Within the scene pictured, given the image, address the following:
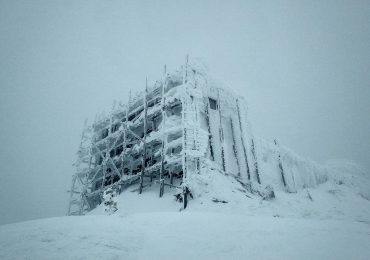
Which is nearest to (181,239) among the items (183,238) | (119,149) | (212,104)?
(183,238)

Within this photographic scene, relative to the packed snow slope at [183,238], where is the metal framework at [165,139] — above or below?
above

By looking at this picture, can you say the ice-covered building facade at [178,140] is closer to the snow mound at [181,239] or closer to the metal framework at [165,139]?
the metal framework at [165,139]

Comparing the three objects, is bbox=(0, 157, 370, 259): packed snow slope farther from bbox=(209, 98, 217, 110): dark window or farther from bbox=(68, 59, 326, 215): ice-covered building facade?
bbox=(209, 98, 217, 110): dark window

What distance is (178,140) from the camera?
20.0 m

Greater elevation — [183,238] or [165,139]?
[165,139]

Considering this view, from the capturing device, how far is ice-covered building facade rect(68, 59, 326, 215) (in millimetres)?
19953

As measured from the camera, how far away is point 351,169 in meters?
49.9

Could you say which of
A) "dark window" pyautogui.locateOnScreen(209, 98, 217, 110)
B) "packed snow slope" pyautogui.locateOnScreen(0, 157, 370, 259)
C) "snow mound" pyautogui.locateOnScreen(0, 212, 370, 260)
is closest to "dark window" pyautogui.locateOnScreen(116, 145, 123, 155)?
"dark window" pyautogui.locateOnScreen(209, 98, 217, 110)

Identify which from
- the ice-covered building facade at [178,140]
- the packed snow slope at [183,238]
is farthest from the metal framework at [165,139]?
the packed snow slope at [183,238]

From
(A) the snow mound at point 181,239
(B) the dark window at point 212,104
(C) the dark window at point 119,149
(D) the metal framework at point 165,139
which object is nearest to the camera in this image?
(A) the snow mound at point 181,239

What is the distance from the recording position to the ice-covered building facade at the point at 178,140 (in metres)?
20.0

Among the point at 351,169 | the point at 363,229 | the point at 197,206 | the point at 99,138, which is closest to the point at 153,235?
the point at 363,229

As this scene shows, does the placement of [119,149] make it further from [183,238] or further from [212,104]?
[183,238]

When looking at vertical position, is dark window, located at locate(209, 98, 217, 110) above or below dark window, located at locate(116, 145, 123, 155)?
above
